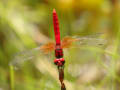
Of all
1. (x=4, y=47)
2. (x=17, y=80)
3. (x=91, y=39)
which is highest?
(x=91, y=39)

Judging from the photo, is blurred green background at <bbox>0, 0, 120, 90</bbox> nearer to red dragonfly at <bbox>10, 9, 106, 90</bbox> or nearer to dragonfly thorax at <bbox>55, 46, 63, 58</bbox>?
red dragonfly at <bbox>10, 9, 106, 90</bbox>

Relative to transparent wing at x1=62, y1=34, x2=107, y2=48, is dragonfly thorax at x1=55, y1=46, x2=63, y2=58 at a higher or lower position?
lower

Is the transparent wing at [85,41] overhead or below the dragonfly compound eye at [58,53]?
overhead

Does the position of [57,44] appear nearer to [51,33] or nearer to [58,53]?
[58,53]

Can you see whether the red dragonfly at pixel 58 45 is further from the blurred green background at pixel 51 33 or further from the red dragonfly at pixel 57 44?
the blurred green background at pixel 51 33

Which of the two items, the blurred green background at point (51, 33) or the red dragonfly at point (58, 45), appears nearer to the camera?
the red dragonfly at point (58, 45)

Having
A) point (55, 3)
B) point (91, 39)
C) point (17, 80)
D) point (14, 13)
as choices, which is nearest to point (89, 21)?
point (55, 3)

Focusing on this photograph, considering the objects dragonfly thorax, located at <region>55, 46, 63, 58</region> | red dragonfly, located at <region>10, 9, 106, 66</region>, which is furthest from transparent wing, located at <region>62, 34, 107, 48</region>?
dragonfly thorax, located at <region>55, 46, 63, 58</region>

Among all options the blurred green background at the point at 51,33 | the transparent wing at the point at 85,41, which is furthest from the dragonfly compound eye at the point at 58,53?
the blurred green background at the point at 51,33

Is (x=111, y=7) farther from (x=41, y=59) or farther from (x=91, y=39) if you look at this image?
(x=91, y=39)
